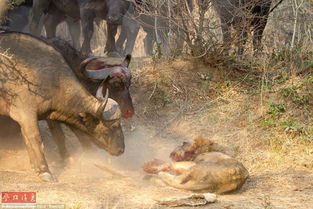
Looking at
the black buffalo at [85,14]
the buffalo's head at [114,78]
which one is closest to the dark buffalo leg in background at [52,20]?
the black buffalo at [85,14]

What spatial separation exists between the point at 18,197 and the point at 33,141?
117 cm

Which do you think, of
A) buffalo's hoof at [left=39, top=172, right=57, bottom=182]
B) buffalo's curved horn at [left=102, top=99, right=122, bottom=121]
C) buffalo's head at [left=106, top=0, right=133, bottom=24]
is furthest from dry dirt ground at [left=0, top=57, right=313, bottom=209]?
buffalo's head at [left=106, top=0, right=133, bottom=24]

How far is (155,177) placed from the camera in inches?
243

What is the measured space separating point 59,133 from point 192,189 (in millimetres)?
2364

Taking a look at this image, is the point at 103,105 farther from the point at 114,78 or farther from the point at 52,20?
the point at 52,20

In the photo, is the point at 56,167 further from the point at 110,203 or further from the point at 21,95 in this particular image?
the point at 110,203

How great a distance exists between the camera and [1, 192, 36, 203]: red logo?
520 cm

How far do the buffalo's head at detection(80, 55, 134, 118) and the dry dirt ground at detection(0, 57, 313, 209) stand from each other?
0.67m

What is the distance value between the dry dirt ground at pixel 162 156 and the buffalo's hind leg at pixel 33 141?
145mm

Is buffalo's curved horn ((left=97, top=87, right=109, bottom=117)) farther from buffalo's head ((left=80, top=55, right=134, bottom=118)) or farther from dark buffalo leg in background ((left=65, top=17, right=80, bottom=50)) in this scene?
dark buffalo leg in background ((left=65, top=17, right=80, bottom=50))

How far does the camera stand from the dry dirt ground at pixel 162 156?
218 inches

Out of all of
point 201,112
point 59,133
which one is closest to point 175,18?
point 201,112

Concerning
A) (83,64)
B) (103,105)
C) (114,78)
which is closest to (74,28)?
(114,78)

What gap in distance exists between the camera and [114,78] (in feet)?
24.8
